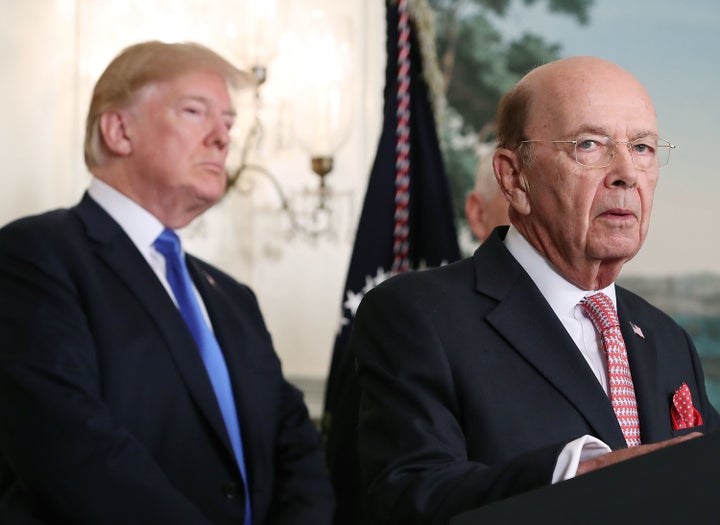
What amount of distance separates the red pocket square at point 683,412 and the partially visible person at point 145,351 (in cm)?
119

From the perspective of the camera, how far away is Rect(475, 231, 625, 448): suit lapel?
1.91 meters

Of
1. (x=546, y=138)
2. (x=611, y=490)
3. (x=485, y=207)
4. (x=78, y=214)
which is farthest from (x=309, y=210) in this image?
(x=611, y=490)

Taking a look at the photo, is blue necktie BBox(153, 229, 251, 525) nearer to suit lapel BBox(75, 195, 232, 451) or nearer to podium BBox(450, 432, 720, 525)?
suit lapel BBox(75, 195, 232, 451)

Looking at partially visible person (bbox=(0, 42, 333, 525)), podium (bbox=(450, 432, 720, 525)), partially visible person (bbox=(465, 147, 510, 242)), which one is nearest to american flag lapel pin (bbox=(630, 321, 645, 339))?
podium (bbox=(450, 432, 720, 525))

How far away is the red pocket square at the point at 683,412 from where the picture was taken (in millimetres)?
2076

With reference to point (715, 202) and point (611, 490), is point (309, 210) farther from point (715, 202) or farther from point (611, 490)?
point (611, 490)

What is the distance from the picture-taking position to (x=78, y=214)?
3031 mm

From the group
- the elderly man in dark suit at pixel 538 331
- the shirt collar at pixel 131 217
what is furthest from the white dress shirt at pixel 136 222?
the elderly man in dark suit at pixel 538 331

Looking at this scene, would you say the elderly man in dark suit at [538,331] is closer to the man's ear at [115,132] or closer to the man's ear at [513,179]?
the man's ear at [513,179]

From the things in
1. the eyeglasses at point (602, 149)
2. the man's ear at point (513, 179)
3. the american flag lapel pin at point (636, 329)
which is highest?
the eyeglasses at point (602, 149)

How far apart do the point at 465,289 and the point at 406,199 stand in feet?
7.89

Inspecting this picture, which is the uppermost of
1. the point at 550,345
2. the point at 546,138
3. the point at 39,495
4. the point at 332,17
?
the point at 332,17

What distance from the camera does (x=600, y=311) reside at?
6.88 feet

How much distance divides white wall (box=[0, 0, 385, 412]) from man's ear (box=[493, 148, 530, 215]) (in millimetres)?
2706
